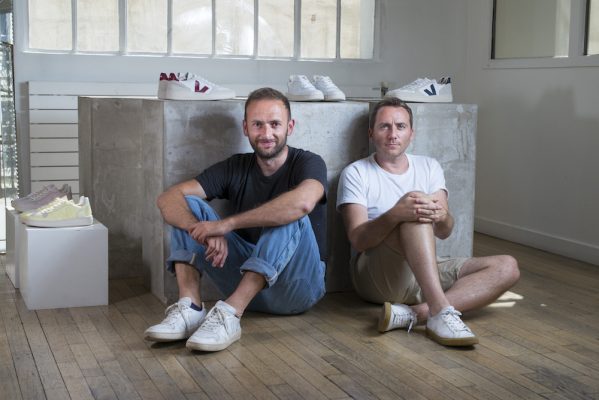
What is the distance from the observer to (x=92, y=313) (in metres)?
3.56

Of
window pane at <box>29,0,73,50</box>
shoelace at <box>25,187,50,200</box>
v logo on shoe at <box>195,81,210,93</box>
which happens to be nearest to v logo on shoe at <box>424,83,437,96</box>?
v logo on shoe at <box>195,81,210,93</box>

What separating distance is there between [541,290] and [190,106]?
71.1 inches

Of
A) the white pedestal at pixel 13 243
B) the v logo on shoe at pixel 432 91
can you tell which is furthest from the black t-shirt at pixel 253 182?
the white pedestal at pixel 13 243

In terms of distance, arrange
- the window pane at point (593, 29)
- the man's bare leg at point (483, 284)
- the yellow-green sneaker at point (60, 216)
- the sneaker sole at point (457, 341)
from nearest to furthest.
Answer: the sneaker sole at point (457, 341)
the man's bare leg at point (483, 284)
the yellow-green sneaker at point (60, 216)
the window pane at point (593, 29)

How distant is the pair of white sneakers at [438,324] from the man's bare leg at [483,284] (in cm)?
9

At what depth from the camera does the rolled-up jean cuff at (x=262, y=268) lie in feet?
10.3

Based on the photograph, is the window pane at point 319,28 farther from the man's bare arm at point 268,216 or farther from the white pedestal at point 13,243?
the man's bare arm at point 268,216

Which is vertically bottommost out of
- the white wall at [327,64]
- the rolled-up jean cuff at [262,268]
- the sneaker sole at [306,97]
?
the rolled-up jean cuff at [262,268]

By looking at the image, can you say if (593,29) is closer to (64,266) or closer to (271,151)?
(271,151)

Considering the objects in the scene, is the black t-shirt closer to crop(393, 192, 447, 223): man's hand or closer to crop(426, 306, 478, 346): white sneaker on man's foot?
crop(393, 192, 447, 223): man's hand

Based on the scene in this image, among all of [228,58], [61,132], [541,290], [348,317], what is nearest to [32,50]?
[61,132]

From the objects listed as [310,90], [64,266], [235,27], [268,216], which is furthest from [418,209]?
[235,27]

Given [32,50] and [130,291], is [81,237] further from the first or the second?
[32,50]

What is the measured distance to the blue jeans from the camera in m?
3.17
